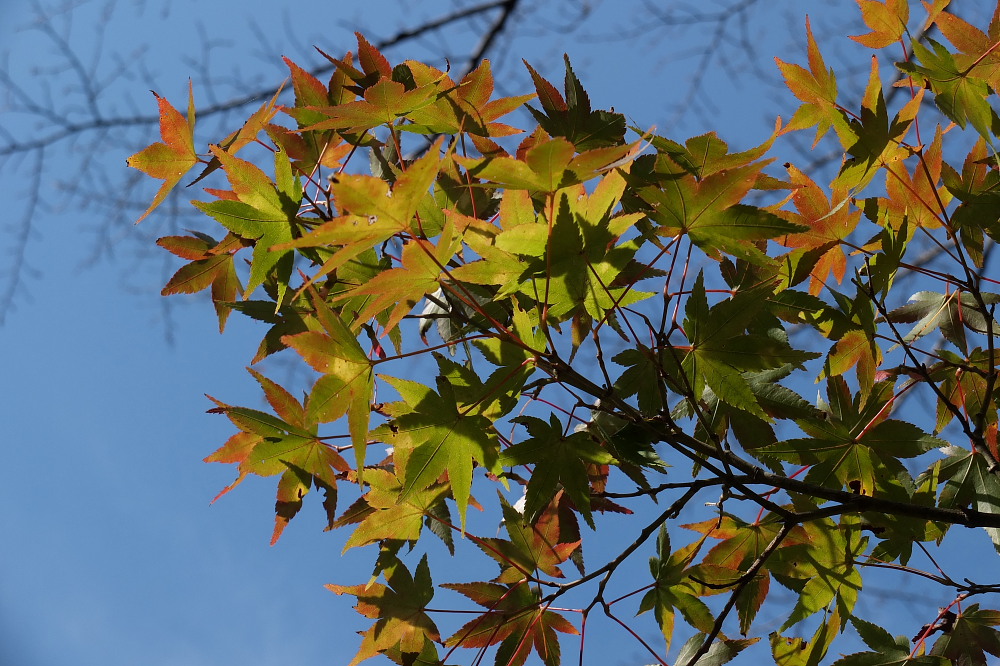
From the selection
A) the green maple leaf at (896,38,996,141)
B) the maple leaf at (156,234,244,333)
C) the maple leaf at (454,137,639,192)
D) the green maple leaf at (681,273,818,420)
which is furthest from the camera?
the maple leaf at (156,234,244,333)

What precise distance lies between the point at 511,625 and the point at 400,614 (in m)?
0.15

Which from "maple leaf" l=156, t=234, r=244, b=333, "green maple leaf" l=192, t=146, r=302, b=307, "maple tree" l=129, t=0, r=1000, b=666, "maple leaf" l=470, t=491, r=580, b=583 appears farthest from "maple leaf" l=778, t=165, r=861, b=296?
"maple leaf" l=156, t=234, r=244, b=333

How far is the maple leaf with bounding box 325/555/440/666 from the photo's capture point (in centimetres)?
92

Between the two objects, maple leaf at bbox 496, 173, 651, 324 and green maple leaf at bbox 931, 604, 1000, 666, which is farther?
green maple leaf at bbox 931, 604, 1000, 666

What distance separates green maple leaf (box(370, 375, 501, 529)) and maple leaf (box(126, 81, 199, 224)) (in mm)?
447

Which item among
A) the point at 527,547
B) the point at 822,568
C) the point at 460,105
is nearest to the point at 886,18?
the point at 460,105

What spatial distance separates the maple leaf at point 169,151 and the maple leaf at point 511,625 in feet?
2.04

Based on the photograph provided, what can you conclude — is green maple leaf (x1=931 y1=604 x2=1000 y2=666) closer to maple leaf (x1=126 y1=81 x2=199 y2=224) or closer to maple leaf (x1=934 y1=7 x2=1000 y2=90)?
maple leaf (x1=934 y1=7 x2=1000 y2=90)

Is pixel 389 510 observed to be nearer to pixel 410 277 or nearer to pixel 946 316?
pixel 410 277

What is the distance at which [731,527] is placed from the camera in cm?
98

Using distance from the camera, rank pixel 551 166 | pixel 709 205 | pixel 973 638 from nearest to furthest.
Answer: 1. pixel 551 166
2. pixel 709 205
3. pixel 973 638

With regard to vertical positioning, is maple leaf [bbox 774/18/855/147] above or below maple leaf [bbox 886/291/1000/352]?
above

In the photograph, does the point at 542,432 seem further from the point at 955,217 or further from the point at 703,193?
the point at 955,217

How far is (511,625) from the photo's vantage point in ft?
2.92
